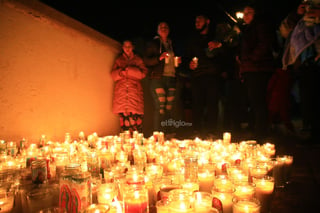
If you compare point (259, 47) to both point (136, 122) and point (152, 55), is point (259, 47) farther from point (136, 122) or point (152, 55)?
point (136, 122)

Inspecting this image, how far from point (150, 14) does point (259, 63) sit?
17.0 ft

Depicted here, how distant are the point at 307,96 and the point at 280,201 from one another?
3143 mm

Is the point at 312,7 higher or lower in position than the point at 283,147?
higher

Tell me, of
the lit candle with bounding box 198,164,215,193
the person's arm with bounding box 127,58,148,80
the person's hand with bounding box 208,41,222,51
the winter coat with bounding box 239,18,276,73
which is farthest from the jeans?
the lit candle with bounding box 198,164,215,193

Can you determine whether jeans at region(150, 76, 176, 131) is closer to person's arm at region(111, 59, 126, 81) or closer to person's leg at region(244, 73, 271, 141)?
person's arm at region(111, 59, 126, 81)

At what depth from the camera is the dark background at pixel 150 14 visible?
259 inches

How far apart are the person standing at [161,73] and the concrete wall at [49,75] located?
1162 millimetres

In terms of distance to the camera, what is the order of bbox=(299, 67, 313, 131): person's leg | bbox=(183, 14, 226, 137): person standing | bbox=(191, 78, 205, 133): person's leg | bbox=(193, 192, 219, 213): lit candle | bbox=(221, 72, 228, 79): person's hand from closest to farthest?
bbox=(193, 192, 219, 213): lit candle
bbox=(299, 67, 313, 131): person's leg
bbox=(183, 14, 226, 137): person standing
bbox=(191, 78, 205, 133): person's leg
bbox=(221, 72, 228, 79): person's hand

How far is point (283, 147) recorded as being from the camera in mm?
4305

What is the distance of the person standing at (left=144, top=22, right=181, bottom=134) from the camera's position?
18.1 feet

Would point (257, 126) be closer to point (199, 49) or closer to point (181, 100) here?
point (199, 49)

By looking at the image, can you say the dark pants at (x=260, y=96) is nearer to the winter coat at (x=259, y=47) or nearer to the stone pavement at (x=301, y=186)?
the winter coat at (x=259, y=47)

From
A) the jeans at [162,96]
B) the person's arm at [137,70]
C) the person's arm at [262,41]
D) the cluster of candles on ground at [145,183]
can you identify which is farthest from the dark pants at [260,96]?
the person's arm at [137,70]

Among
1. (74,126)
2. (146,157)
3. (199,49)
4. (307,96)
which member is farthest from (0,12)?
(307,96)
